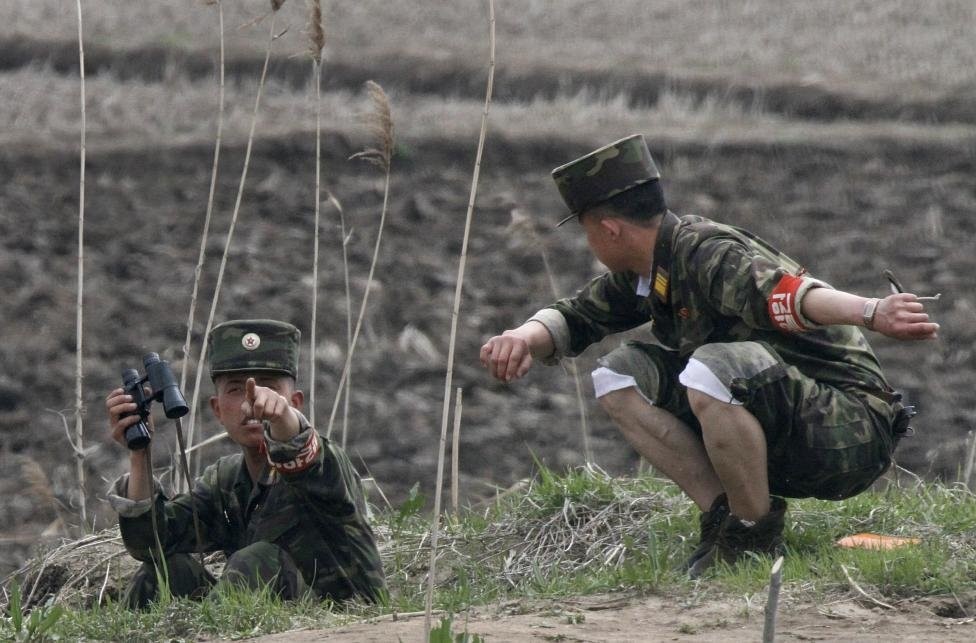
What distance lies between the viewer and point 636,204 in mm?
5848

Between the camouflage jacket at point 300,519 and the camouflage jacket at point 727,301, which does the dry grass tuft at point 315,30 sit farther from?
the camouflage jacket at point 300,519

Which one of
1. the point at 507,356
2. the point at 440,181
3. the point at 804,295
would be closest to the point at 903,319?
the point at 804,295

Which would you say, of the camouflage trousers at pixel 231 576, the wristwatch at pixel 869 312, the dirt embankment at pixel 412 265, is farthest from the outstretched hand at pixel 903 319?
the dirt embankment at pixel 412 265

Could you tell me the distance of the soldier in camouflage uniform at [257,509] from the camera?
18.3ft

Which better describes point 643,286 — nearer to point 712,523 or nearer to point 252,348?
point 712,523

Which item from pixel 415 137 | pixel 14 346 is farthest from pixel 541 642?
pixel 415 137

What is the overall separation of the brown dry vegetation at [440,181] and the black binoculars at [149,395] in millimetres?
2714

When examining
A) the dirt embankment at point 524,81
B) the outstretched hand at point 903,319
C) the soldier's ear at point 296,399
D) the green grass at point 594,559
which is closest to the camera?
the outstretched hand at point 903,319

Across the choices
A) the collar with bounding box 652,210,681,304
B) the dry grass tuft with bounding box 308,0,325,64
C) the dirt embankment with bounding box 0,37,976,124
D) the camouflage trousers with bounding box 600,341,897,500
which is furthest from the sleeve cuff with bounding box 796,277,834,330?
the dirt embankment with bounding box 0,37,976,124

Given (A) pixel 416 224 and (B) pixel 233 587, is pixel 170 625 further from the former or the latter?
(A) pixel 416 224

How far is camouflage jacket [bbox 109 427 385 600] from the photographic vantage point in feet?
18.3

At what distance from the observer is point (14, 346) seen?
1040cm

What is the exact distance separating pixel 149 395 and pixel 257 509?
0.51 metres

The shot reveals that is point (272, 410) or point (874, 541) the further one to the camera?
point (874, 541)
